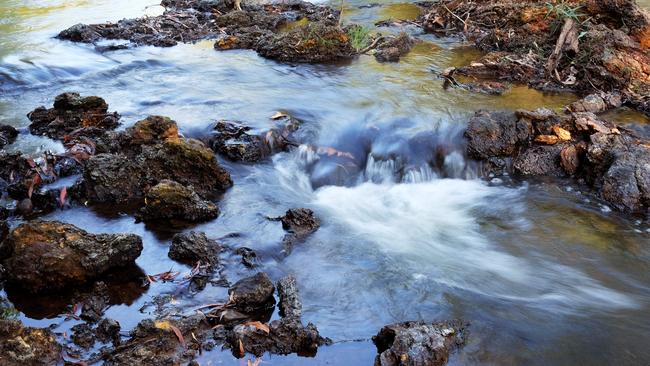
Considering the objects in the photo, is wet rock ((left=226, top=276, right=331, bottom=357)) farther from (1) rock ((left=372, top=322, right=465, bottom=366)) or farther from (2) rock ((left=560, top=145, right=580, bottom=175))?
(2) rock ((left=560, top=145, right=580, bottom=175))

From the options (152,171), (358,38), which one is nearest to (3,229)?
(152,171)

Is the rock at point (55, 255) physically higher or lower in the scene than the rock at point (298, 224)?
higher

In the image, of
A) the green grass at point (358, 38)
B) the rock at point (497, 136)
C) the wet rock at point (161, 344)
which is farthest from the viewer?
the green grass at point (358, 38)

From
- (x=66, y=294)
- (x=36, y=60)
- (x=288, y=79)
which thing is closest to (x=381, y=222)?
(x=66, y=294)

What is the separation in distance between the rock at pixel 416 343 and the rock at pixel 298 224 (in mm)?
1609

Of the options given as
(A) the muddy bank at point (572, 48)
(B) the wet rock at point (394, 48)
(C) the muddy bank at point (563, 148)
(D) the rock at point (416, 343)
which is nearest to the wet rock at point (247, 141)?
(C) the muddy bank at point (563, 148)

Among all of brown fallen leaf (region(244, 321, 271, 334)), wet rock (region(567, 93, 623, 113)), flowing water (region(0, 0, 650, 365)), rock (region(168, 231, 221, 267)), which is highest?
wet rock (region(567, 93, 623, 113))

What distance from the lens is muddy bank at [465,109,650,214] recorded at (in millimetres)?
6156

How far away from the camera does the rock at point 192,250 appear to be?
15.2 ft

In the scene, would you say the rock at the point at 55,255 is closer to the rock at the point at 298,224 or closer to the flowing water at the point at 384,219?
the flowing water at the point at 384,219

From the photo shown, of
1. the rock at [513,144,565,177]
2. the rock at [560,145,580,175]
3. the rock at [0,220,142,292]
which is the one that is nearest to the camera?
the rock at [0,220,142,292]

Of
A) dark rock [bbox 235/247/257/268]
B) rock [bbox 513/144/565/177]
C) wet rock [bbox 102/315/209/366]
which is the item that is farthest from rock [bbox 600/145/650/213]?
wet rock [bbox 102/315/209/366]

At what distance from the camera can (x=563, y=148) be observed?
6.86 metres

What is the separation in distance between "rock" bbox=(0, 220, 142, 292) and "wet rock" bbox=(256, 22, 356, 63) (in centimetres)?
704
